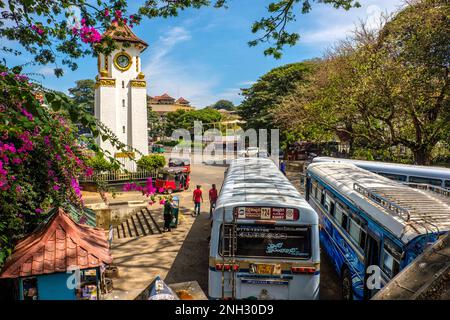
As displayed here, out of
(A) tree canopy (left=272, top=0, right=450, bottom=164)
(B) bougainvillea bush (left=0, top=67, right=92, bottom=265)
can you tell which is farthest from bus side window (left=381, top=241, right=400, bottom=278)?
(A) tree canopy (left=272, top=0, right=450, bottom=164)

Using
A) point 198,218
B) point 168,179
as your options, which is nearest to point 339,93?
point 198,218

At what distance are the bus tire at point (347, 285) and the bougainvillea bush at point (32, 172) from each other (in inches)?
265

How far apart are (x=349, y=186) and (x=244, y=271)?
396 cm

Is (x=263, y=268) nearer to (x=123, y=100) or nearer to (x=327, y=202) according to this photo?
(x=327, y=202)

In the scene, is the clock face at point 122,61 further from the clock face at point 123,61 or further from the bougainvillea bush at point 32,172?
the bougainvillea bush at point 32,172

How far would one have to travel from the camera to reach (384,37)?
17734 millimetres

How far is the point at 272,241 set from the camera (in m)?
A: 6.45

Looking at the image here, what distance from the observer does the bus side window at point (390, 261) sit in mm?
5402

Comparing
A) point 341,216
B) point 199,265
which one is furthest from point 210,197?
point 341,216

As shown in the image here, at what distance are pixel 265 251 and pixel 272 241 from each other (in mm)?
238

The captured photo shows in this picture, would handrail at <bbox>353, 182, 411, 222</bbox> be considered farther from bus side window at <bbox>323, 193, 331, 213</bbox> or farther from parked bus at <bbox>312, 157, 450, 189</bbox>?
parked bus at <bbox>312, 157, 450, 189</bbox>

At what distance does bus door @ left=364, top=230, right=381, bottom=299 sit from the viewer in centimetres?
624

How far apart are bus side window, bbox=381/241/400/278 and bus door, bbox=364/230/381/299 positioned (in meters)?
0.26
